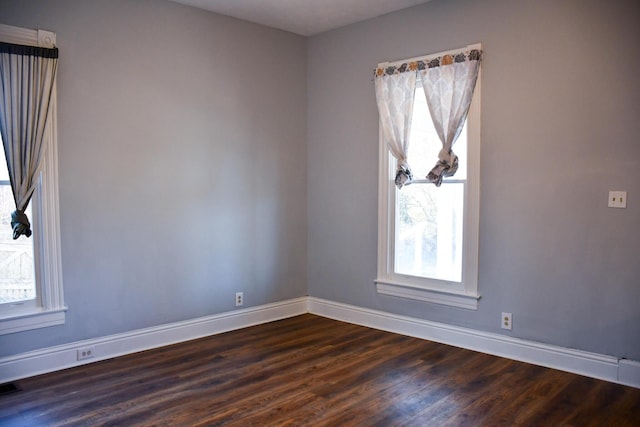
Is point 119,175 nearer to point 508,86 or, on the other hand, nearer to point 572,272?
point 508,86

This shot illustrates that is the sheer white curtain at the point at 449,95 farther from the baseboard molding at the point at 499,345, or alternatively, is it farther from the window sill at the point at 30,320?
the window sill at the point at 30,320

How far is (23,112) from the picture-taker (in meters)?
3.30

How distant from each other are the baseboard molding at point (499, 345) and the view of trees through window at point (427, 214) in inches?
17.7

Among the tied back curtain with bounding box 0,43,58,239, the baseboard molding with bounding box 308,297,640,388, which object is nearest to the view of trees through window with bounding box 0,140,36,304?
the tied back curtain with bounding box 0,43,58,239

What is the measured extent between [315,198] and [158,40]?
2.10m

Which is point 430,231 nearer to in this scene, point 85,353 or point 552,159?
point 552,159

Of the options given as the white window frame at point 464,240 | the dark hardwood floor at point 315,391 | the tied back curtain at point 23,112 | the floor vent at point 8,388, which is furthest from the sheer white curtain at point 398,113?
→ the floor vent at point 8,388

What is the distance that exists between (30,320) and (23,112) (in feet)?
4.62

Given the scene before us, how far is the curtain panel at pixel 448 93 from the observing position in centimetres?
387

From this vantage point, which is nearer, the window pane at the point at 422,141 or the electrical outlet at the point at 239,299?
the window pane at the point at 422,141

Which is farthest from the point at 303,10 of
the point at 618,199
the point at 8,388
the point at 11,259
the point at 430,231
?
the point at 8,388

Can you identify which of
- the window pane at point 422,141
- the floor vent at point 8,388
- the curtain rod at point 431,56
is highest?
the curtain rod at point 431,56

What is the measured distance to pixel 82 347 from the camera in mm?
3648

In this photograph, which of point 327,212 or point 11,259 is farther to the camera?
point 327,212
